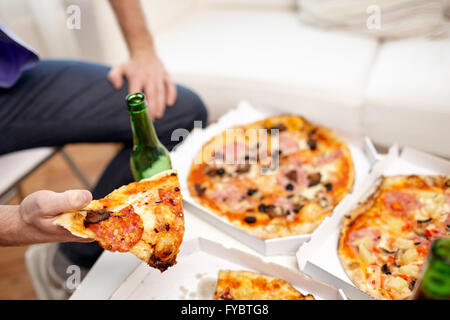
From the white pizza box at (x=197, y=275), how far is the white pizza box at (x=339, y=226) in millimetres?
34

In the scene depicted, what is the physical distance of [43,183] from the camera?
1.83 metres

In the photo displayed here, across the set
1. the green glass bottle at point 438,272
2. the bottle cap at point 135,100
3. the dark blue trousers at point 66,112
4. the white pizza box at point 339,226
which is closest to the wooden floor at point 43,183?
the dark blue trousers at point 66,112

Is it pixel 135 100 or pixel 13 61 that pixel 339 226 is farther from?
pixel 13 61

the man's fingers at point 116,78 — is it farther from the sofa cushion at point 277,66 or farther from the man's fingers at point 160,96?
the sofa cushion at point 277,66

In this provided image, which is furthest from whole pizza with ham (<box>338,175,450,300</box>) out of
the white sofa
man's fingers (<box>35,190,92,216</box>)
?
man's fingers (<box>35,190,92,216</box>)

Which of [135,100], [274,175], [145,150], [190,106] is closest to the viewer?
[135,100]

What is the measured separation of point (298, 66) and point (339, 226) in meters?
0.85

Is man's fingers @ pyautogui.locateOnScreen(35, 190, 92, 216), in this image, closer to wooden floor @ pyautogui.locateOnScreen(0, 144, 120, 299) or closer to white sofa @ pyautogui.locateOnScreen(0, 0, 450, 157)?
wooden floor @ pyautogui.locateOnScreen(0, 144, 120, 299)

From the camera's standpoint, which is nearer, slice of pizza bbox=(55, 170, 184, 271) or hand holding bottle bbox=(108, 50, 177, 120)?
slice of pizza bbox=(55, 170, 184, 271)

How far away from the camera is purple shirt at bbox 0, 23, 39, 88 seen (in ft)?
3.54

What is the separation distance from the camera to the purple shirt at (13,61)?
1.08 m

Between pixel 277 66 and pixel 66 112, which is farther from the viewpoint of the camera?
pixel 277 66

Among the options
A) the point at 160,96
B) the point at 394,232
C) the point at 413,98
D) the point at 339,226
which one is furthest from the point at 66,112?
the point at 413,98

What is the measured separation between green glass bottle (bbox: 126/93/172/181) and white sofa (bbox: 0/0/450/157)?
561mm
